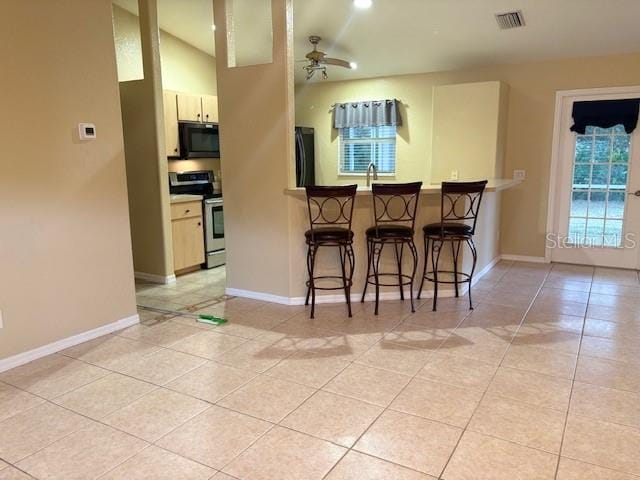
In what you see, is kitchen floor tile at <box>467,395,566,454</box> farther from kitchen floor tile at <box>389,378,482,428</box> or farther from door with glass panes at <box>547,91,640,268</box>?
door with glass panes at <box>547,91,640,268</box>

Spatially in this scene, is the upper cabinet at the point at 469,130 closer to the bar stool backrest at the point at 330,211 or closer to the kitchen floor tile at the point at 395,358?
the bar stool backrest at the point at 330,211

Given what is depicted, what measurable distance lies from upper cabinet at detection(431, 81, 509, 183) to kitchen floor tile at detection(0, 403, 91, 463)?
4.46 meters

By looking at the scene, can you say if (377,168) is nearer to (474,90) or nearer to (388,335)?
(474,90)

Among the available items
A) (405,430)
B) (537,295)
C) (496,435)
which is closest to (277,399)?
(405,430)

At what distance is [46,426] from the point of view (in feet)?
7.47

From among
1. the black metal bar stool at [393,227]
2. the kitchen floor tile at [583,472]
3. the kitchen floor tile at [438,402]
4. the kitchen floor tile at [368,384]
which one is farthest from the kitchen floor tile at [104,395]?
the kitchen floor tile at [583,472]

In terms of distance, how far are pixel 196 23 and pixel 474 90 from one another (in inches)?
124

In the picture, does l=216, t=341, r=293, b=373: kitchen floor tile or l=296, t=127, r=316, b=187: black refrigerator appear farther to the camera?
l=296, t=127, r=316, b=187: black refrigerator

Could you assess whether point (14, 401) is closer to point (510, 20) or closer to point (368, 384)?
point (368, 384)

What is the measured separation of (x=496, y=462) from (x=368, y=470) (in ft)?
1.77

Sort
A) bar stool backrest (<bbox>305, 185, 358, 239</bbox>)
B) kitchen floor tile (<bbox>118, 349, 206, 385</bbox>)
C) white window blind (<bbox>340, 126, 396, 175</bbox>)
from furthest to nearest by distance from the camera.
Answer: white window blind (<bbox>340, 126, 396, 175</bbox>) → bar stool backrest (<bbox>305, 185, 358, 239</bbox>) → kitchen floor tile (<bbox>118, 349, 206, 385</bbox>)

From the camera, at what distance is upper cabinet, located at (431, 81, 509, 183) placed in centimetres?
512

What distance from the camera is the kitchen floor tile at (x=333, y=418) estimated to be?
2191 millimetres

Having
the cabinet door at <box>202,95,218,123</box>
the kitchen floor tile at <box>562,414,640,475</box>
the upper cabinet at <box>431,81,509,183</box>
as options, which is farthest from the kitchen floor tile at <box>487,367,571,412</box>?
the cabinet door at <box>202,95,218,123</box>
